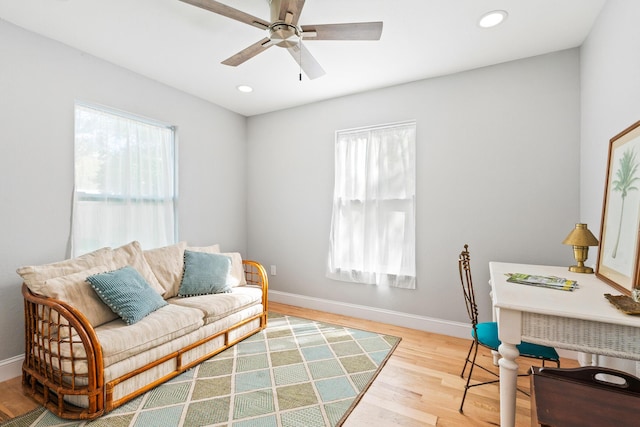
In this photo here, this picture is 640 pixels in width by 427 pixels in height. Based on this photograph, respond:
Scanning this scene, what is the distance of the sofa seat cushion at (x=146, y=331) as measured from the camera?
1.80m

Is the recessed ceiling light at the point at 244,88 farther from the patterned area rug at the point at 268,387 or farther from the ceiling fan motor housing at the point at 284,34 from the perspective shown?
the patterned area rug at the point at 268,387

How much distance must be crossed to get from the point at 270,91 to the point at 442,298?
2.91 metres

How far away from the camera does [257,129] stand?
13.7ft

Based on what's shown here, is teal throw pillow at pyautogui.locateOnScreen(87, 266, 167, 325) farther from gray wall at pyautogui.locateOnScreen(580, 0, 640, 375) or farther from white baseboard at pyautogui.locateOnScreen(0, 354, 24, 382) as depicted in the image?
gray wall at pyautogui.locateOnScreen(580, 0, 640, 375)

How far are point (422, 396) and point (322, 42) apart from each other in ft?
8.96

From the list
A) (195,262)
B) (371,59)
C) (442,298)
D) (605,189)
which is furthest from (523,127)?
(195,262)

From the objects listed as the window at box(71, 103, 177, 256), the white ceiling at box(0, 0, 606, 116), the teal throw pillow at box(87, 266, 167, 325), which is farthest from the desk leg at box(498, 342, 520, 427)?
the window at box(71, 103, 177, 256)

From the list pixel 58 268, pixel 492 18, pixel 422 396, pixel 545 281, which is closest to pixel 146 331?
pixel 58 268

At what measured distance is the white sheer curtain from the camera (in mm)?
3133

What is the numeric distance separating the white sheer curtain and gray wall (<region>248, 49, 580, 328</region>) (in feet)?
0.37

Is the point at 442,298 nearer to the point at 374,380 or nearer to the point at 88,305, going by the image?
the point at 374,380

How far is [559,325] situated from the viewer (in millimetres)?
1257

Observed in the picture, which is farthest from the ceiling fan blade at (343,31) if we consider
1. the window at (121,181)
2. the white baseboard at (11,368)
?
the white baseboard at (11,368)

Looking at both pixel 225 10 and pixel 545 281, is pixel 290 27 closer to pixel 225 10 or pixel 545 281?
pixel 225 10
